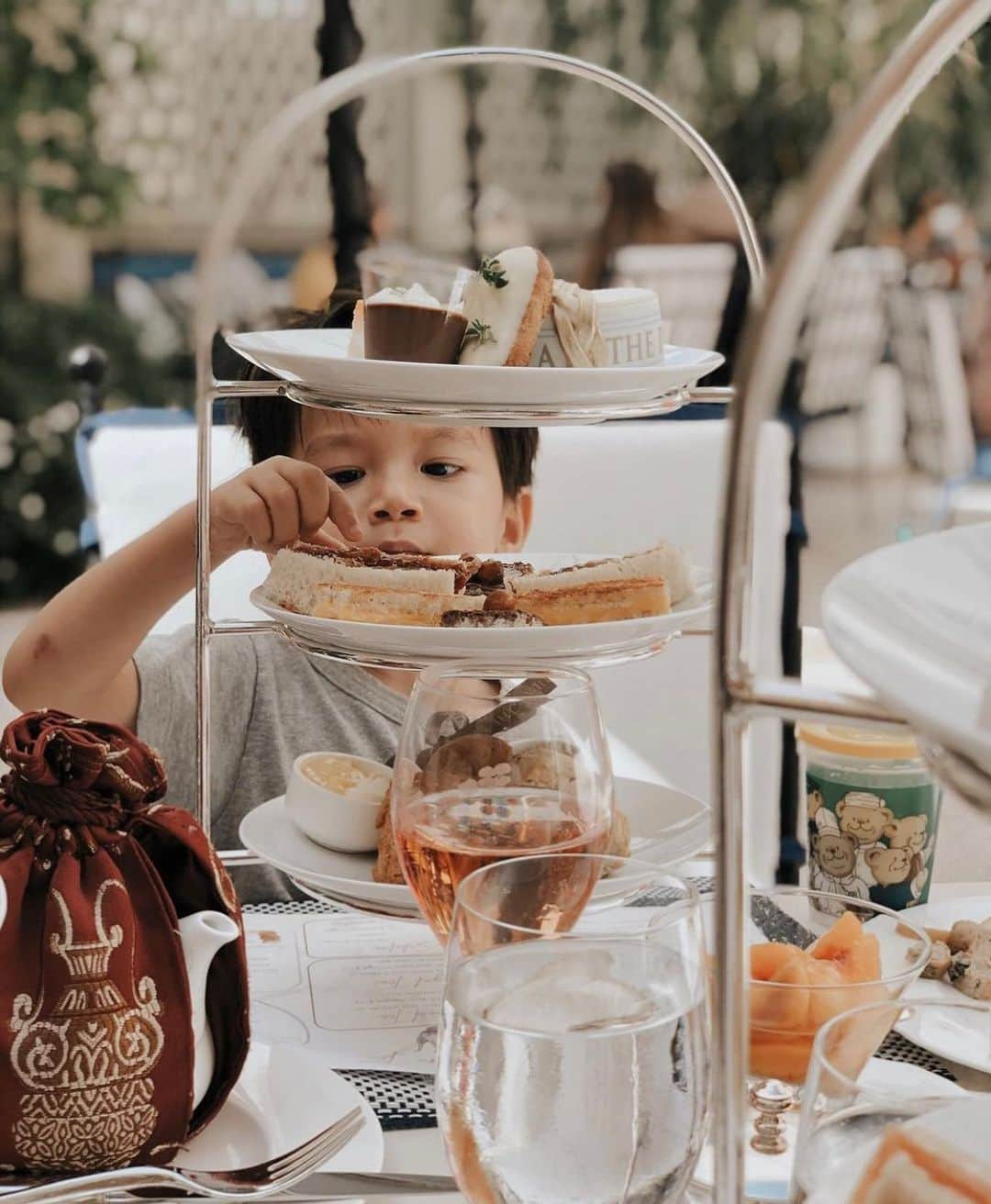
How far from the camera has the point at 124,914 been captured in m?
0.58

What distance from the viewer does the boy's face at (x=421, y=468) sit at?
48.9 inches

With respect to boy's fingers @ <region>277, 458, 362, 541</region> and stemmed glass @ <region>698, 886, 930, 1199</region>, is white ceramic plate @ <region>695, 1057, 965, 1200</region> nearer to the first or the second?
stemmed glass @ <region>698, 886, 930, 1199</region>

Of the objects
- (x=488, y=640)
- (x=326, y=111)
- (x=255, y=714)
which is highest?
(x=326, y=111)

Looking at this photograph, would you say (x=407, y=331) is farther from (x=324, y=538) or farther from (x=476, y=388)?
(x=324, y=538)

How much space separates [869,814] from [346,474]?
586mm

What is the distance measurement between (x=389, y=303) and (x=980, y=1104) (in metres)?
0.51

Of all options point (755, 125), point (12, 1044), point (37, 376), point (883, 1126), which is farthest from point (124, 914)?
point (755, 125)

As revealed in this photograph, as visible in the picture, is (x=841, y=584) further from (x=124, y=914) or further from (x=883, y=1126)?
(x=124, y=914)

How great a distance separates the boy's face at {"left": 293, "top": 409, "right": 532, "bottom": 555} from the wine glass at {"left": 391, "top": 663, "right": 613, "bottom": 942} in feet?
1.79

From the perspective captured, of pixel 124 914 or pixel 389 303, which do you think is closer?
pixel 124 914

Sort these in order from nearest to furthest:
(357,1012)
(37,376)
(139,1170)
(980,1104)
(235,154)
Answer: (980,1104) → (139,1170) → (357,1012) → (37,376) → (235,154)

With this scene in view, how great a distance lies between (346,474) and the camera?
127 cm

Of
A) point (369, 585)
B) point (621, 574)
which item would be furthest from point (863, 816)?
point (369, 585)

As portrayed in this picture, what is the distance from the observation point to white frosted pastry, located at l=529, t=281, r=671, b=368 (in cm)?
81
